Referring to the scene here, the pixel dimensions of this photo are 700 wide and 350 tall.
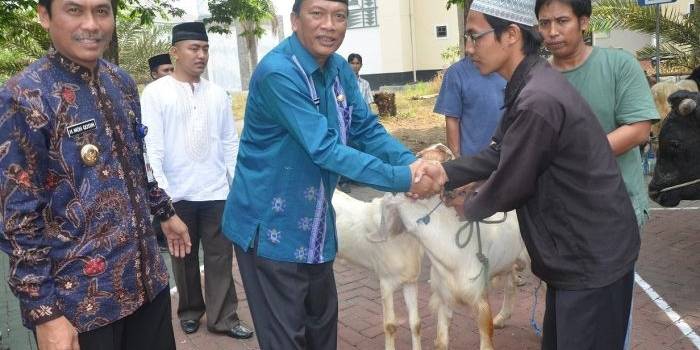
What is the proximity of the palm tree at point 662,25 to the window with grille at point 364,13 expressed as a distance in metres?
23.3

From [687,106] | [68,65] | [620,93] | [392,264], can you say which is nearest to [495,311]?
[392,264]

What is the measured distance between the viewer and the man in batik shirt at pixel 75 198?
2104 millimetres

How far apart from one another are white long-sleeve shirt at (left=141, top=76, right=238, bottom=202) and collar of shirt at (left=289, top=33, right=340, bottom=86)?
73.3 inches

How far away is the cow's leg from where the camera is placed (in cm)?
387

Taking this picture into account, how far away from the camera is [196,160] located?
15.0 feet

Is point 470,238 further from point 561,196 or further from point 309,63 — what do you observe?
point 309,63

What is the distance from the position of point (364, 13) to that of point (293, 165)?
3371cm

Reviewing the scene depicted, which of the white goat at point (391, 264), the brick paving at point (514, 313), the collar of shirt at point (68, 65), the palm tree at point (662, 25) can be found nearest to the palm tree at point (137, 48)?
the palm tree at point (662, 25)

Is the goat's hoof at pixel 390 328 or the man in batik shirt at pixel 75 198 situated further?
the goat's hoof at pixel 390 328

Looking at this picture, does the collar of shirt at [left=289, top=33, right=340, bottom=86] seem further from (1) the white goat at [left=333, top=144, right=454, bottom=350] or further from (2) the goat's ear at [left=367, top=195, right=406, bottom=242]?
(1) the white goat at [left=333, top=144, right=454, bottom=350]

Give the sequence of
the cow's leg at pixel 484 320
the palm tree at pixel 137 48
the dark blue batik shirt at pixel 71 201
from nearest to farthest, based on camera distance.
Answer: the dark blue batik shirt at pixel 71 201, the cow's leg at pixel 484 320, the palm tree at pixel 137 48

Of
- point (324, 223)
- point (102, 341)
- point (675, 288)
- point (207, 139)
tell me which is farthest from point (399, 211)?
point (675, 288)

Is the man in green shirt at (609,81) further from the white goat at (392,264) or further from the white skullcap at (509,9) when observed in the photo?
the white goat at (392,264)

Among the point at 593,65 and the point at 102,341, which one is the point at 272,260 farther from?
the point at 593,65
